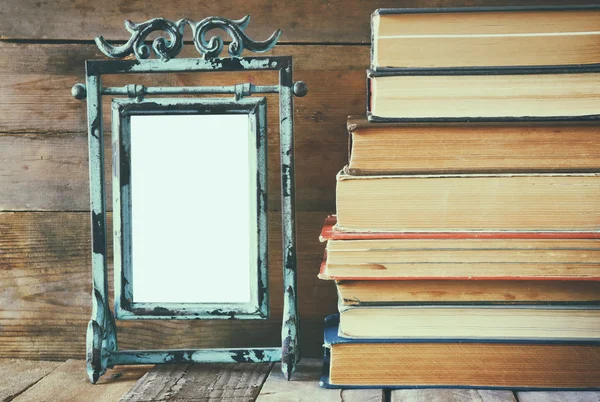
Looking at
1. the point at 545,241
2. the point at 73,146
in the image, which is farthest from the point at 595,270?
the point at 73,146

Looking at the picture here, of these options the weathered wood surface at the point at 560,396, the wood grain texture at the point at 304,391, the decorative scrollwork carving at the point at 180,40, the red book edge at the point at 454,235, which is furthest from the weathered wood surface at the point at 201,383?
the decorative scrollwork carving at the point at 180,40

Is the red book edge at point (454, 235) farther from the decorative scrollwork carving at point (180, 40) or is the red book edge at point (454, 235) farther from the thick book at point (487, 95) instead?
the decorative scrollwork carving at point (180, 40)

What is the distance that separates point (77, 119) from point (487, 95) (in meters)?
0.67

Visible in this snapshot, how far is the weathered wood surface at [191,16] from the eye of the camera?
1.08 meters

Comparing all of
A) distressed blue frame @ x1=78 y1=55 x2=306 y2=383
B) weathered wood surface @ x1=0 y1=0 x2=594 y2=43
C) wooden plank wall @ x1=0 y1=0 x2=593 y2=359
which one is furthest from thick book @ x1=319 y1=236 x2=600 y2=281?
weathered wood surface @ x1=0 y1=0 x2=594 y2=43

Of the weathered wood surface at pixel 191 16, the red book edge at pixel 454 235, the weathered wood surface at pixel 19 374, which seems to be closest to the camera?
the red book edge at pixel 454 235

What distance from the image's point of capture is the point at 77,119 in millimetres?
1119

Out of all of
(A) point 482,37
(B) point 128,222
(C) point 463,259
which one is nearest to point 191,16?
(B) point 128,222

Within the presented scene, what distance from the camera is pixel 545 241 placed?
83 cm

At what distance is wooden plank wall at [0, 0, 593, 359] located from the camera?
42.9 inches

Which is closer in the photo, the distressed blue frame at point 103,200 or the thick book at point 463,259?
the thick book at point 463,259

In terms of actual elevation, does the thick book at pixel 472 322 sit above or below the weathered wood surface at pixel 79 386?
above

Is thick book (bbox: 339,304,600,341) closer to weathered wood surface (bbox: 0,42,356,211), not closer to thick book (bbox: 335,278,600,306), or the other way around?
thick book (bbox: 335,278,600,306)

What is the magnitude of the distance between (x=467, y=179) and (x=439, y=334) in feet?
0.67
